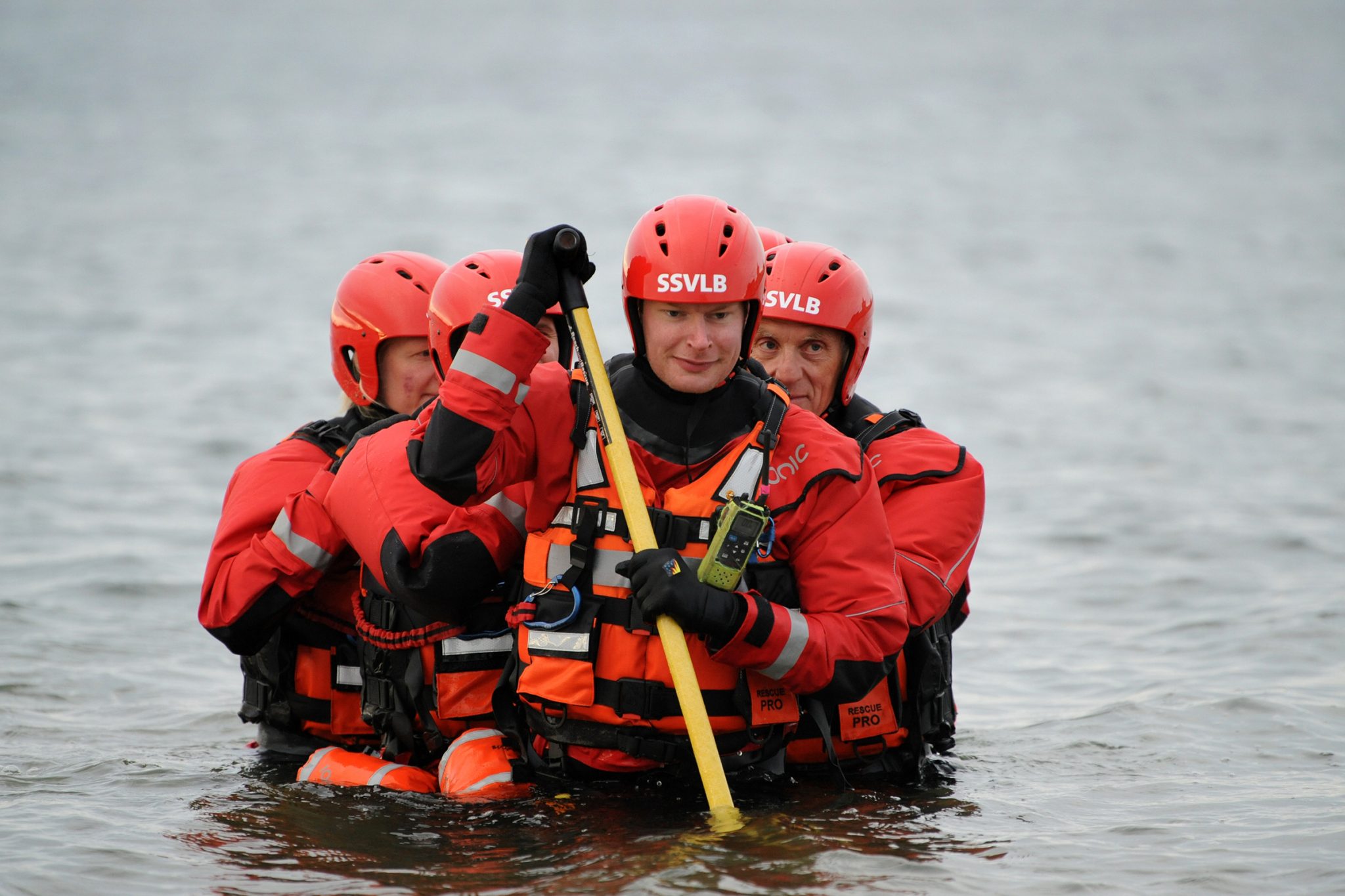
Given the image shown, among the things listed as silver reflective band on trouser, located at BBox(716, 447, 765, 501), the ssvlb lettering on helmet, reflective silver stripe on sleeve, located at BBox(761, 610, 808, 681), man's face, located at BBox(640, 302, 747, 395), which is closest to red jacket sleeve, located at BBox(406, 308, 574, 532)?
man's face, located at BBox(640, 302, 747, 395)

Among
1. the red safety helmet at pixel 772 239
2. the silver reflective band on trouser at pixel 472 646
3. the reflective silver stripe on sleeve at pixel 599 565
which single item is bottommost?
the silver reflective band on trouser at pixel 472 646

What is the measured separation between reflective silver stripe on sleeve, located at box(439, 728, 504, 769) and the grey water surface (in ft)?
0.63

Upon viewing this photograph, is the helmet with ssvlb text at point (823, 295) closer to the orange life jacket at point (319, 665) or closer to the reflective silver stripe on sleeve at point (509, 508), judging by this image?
the reflective silver stripe on sleeve at point (509, 508)

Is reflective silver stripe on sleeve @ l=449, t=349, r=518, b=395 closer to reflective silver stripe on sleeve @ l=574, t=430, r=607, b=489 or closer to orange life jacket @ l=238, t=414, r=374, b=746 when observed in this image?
reflective silver stripe on sleeve @ l=574, t=430, r=607, b=489

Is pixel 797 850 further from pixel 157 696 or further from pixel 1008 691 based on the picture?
pixel 157 696

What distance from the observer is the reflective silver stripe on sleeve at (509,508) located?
523 centimetres

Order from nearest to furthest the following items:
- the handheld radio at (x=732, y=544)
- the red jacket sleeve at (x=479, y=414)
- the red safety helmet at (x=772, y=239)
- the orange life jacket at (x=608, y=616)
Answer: the red jacket sleeve at (x=479, y=414)
the handheld radio at (x=732, y=544)
the orange life jacket at (x=608, y=616)
the red safety helmet at (x=772, y=239)

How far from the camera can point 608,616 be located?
4.91 metres

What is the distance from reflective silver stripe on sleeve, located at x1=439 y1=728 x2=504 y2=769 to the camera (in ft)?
18.1

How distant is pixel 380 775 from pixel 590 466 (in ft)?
5.26

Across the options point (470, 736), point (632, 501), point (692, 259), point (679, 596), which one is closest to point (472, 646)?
point (470, 736)

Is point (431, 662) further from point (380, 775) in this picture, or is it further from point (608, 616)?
point (608, 616)

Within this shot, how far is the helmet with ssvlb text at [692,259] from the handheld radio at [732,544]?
68 cm

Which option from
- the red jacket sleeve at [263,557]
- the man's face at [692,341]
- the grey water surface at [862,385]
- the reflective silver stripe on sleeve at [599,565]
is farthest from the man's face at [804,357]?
the red jacket sleeve at [263,557]
